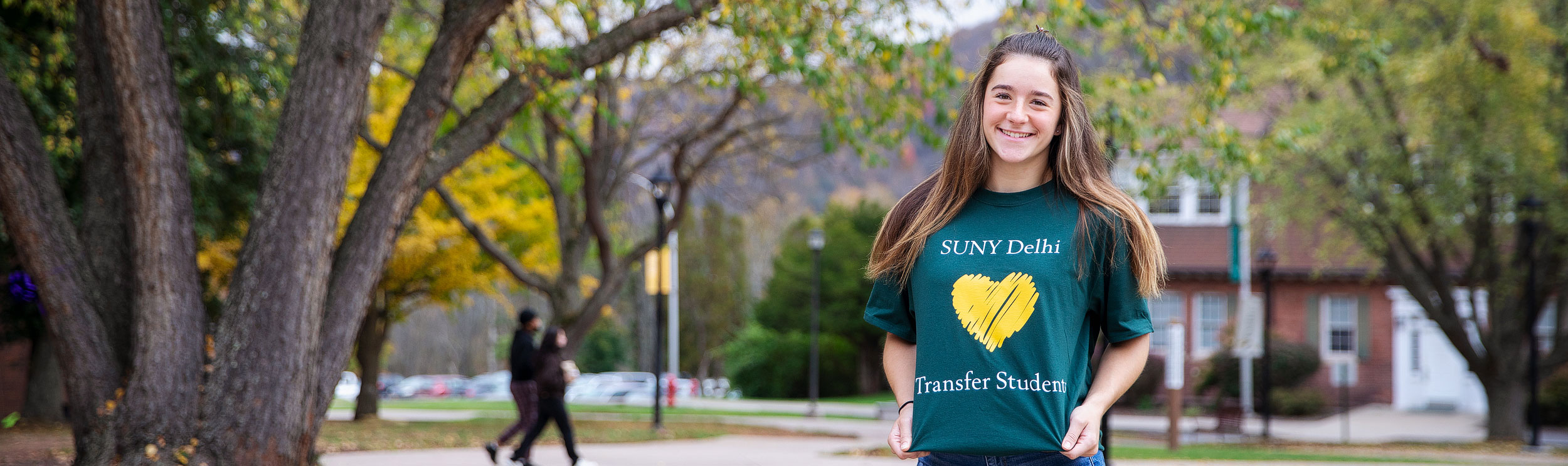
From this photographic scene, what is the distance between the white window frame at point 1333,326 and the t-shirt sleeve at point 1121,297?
30.5m

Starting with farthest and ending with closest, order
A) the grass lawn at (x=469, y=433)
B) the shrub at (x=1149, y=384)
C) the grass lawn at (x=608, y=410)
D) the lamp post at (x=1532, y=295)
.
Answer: the shrub at (x=1149, y=384)
the grass lawn at (x=608, y=410)
the lamp post at (x=1532, y=295)
the grass lawn at (x=469, y=433)

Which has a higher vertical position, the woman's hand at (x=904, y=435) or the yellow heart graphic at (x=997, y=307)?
the yellow heart graphic at (x=997, y=307)

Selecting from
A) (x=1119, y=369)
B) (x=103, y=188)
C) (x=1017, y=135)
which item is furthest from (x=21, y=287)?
(x=1119, y=369)

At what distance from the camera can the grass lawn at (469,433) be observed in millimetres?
14688

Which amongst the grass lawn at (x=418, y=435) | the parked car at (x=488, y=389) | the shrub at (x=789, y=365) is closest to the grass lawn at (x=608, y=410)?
the grass lawn at (x=418, y=435)

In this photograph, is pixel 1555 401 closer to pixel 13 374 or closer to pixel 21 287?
pixel 21 287

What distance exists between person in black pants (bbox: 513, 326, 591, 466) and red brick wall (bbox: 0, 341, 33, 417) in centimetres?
1186

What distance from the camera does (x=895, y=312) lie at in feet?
8.50

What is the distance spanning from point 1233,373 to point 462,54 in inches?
965

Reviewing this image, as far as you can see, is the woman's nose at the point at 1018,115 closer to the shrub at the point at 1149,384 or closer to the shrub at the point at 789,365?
the shrub at the point at 1149,384

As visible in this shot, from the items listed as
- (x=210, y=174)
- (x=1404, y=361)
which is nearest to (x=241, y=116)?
(x=210, y=174)

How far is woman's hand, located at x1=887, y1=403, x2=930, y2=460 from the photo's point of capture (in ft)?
8.02

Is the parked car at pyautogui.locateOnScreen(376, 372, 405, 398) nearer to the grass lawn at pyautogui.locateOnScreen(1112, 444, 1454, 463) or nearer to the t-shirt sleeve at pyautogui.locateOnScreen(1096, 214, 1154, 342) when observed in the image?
the grass lawn at pyautogui.locateOnScreen(1112, 444, 1454, 463)

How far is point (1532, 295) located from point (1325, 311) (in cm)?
1220
